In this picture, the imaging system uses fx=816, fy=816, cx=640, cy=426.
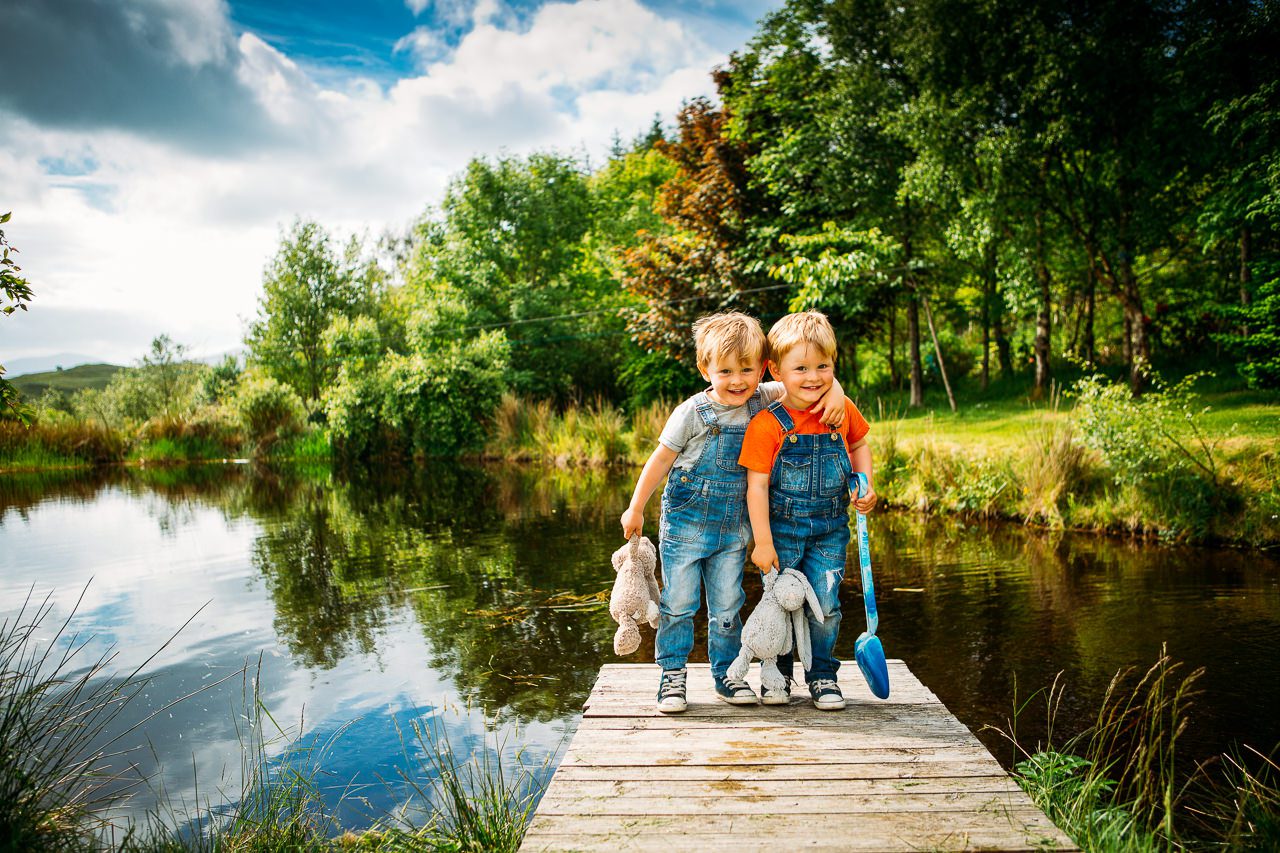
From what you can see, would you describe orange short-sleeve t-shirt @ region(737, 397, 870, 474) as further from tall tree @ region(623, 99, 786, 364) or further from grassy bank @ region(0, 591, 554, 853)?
tall tree @ region(623, 99, 786, 364)

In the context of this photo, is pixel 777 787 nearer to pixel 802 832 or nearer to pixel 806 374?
pixel 802 832

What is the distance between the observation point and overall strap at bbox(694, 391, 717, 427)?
3.18 metres

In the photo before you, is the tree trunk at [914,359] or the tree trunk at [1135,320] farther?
the tree trunk at [914,359]

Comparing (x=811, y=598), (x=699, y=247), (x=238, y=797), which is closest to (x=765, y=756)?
(x=811, y=598)

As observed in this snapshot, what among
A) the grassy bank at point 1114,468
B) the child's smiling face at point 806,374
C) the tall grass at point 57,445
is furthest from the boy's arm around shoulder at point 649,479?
the tall grass at point 57,445

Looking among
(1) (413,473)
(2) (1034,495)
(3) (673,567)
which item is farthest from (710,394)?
(1) (413,473)

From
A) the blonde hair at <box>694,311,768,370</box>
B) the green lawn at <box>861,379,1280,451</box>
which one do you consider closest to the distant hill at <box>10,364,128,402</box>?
the green lawn at <box>861,379,1280,451</box>

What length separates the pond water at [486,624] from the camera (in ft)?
A: 14.6

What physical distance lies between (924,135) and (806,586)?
12.9 m

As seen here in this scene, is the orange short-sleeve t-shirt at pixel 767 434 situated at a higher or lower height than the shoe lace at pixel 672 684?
higher

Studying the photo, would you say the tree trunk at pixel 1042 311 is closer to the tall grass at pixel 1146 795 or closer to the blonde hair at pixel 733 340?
the tall grass at pixel 1146 795

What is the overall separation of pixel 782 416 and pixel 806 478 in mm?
266

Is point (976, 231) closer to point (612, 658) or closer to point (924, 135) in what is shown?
point (924, 135)

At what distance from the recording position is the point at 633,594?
324 centimetres
